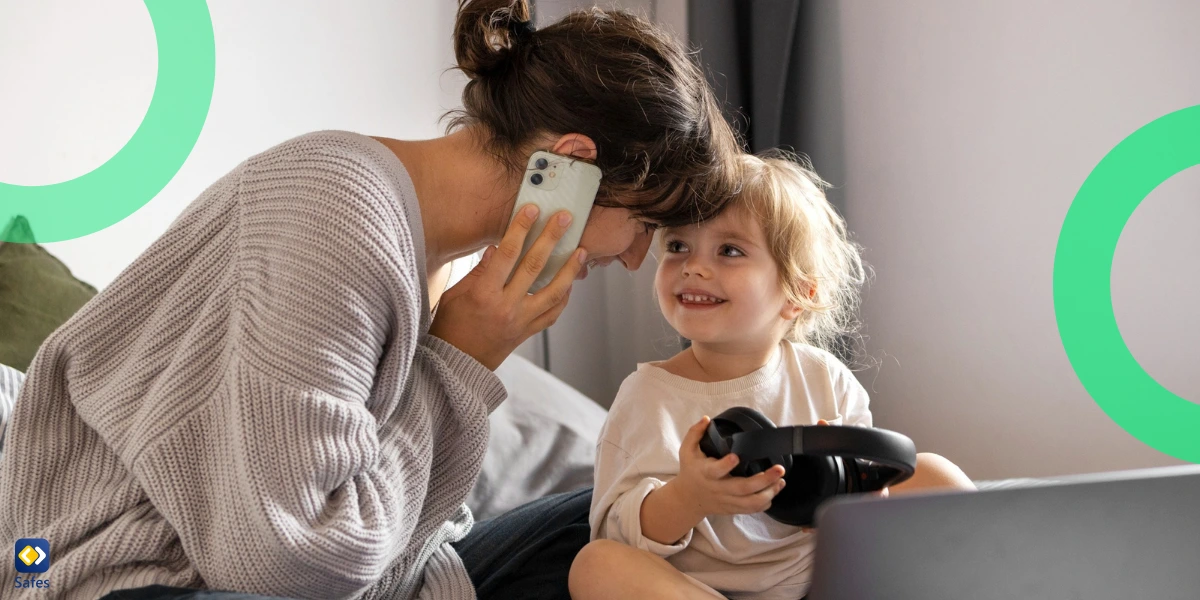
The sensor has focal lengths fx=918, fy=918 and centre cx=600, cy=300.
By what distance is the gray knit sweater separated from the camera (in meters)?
0.79

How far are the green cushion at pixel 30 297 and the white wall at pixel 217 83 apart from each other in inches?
8.7

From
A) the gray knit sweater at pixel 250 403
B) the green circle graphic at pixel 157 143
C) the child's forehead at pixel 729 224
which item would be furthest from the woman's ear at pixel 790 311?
the green circle graphic at pixel 157 143

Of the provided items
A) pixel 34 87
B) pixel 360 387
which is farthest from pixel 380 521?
pixel 34 87

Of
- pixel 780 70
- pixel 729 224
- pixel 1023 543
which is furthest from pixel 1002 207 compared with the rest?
pixel 1023 543

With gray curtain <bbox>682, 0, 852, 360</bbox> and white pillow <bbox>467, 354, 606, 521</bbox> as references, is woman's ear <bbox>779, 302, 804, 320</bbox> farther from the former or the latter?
gray curtain <bbox>682, 0, 852, 360</bbox>

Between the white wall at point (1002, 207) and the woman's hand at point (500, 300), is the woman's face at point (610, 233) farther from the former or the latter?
the white wall at point (1002, 207)

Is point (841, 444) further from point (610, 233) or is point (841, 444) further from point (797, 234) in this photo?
point (797, 234)

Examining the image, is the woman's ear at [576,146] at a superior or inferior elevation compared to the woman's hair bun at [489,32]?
A: inferior

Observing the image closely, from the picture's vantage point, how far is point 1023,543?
48 centimetres

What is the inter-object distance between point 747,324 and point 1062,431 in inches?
30.2

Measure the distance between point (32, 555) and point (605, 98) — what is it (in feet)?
2.26

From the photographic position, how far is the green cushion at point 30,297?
1267 mm

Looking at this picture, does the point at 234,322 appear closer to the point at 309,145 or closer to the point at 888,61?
the point at 309,145

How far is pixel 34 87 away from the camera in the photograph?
1.54 metres
